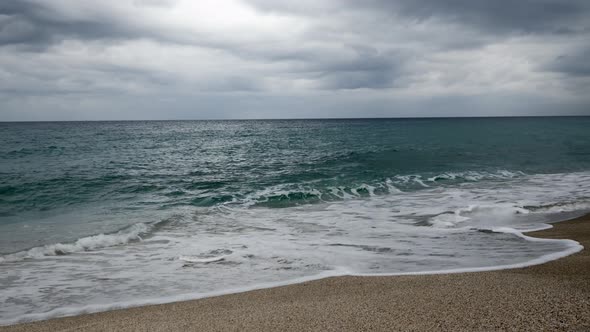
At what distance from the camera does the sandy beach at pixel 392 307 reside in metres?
3.79

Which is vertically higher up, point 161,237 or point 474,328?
point 474,328

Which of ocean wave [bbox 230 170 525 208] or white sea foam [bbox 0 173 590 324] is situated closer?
white sea foam [bbox 0 173 590 324]

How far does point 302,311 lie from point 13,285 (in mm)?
5133

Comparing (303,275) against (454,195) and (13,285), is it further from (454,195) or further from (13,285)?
(454,195)

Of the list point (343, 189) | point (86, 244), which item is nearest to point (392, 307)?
point (86, 244)

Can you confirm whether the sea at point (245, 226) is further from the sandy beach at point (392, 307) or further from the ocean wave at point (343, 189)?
the sandy beach at point (392, 307)

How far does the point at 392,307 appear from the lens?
4.29 metres

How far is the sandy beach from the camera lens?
379cm

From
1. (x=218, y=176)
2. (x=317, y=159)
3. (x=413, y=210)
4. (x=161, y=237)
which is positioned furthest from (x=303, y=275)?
(x=317, y=159)

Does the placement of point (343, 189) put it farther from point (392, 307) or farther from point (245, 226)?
point (392, 307)

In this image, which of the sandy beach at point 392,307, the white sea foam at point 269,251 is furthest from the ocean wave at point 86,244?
the sandy beach at point 392,307

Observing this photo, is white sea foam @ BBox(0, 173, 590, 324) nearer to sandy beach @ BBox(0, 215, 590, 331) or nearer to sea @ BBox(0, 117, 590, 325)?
sea @ BBox(0, 117, 590, 325)

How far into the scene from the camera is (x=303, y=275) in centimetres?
620

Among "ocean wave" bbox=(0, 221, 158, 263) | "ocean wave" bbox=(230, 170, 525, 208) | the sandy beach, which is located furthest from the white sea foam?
"ocean wave" bbox=(230, 170, 525, 208)
